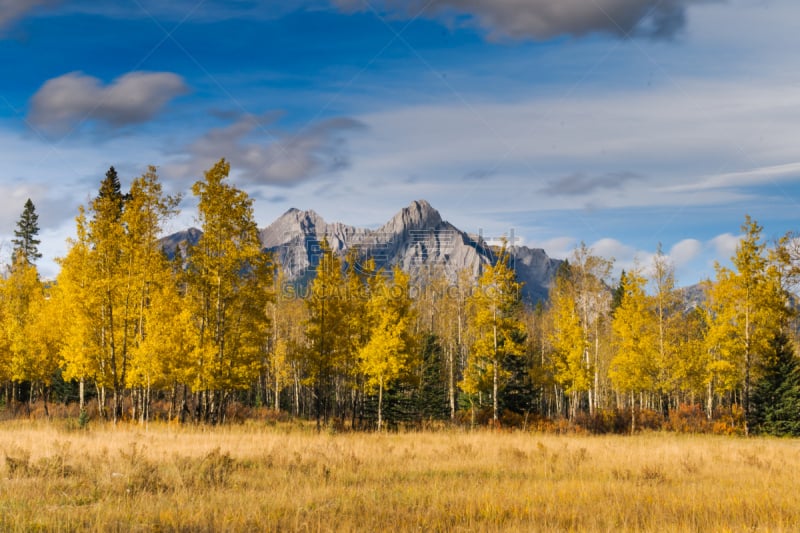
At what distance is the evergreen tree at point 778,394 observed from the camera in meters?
33.4

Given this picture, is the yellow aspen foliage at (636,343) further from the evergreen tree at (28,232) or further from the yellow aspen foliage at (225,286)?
the evergreen tree at (28,232)

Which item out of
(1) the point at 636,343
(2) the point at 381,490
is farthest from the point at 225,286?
(1) the point at 636,343

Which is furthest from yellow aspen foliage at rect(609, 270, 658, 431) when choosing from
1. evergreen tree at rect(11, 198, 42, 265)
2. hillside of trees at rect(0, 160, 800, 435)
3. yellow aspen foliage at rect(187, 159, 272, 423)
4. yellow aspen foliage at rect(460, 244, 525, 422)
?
evergreen tree at rect(11, 198, 42, 265)

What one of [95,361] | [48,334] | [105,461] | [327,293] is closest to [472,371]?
[327,293]

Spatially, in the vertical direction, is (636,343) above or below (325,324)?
below

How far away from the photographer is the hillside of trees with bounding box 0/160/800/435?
84.5 ft

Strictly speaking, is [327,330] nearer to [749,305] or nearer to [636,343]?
[636,343]

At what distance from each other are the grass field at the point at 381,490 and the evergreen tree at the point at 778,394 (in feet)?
65.5

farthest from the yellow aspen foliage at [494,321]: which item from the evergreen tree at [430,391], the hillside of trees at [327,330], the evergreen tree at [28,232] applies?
the evergreen tree at [28,232]

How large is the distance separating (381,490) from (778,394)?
3415 cm

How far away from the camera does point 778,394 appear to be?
3431 cm

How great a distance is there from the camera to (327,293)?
30.7 m

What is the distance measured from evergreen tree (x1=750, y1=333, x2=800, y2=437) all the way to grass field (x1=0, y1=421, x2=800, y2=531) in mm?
19972

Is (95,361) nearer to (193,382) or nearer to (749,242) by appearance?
(193,382)
